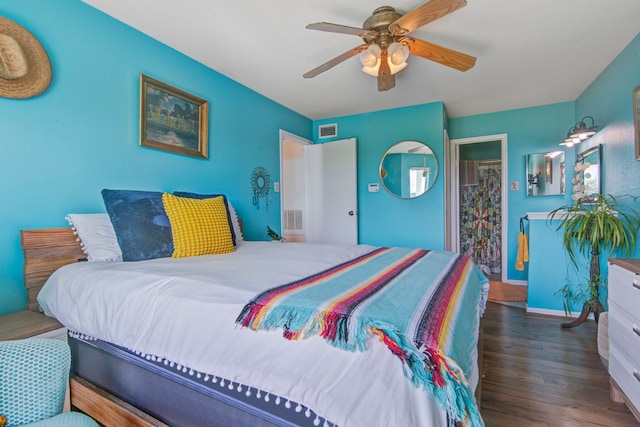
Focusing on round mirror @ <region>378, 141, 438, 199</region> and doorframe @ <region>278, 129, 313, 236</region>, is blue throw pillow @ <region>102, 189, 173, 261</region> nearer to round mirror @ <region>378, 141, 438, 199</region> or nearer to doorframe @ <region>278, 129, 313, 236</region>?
doorframe @ <region>278, 129, 313, 236</region>

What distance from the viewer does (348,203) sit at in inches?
155

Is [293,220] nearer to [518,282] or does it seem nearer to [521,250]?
[521,250]

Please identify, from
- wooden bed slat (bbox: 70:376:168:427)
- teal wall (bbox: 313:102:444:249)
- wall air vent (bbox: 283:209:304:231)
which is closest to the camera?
wooden bed slat (bbox: 70:376:168:427)

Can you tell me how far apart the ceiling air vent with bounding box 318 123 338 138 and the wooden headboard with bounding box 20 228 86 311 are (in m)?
3.22

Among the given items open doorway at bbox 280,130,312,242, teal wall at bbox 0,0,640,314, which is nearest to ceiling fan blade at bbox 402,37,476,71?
teal wall at bbox 0,0,640,314

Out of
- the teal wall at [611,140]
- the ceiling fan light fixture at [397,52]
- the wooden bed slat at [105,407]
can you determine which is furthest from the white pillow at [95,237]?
the teal wall at [611,140]

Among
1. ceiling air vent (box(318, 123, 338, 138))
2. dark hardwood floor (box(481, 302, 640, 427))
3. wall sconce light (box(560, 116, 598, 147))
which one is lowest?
dark hardwood floor (box(481, 302, 640, 427))

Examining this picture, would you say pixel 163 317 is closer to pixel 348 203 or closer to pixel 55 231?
pixel 55 231

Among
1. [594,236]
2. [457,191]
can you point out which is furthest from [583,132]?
[457,191]

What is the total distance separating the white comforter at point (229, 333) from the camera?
636 mm

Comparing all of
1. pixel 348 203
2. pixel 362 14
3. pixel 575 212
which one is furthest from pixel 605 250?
pixel 362 14

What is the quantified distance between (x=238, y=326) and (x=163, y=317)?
351mm

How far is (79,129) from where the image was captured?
5.84 ft

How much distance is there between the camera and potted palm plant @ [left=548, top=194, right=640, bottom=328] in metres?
2.22
